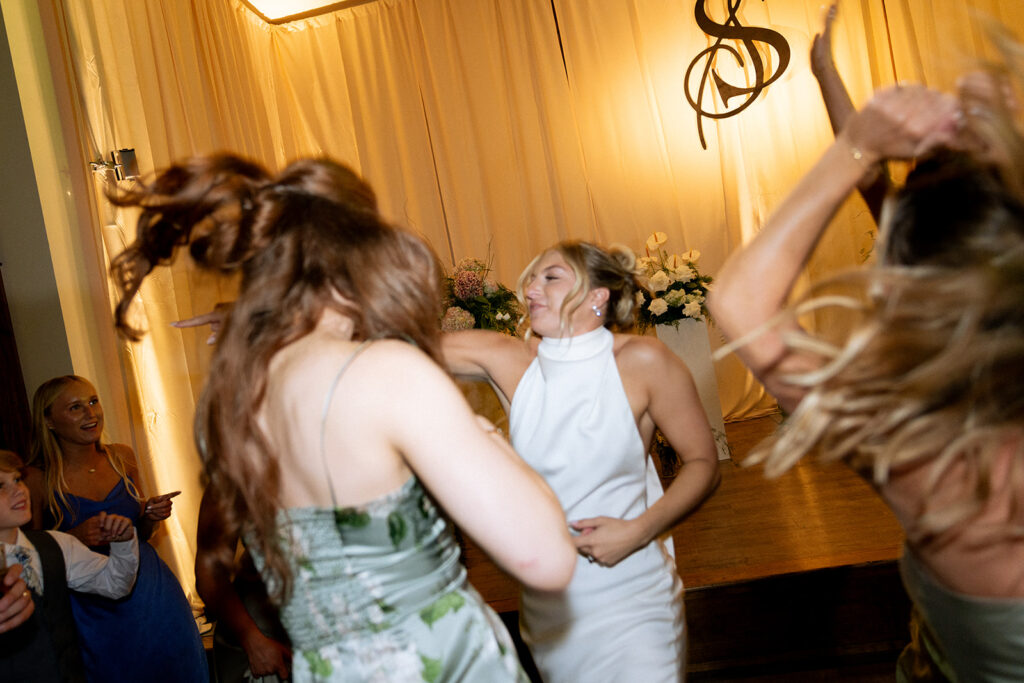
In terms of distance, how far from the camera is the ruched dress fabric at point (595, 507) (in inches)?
80.0

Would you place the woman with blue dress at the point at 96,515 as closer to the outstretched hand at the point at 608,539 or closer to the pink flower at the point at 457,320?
the pink flower at the point at 457,320

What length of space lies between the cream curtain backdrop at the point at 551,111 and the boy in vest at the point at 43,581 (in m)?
4.41

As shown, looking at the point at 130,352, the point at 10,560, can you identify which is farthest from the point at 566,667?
the point at 130,352

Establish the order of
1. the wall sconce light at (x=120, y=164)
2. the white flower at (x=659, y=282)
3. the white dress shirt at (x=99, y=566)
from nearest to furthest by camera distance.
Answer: the white dress shirt at (x=99, y=566) → the wall sconce light at (x=120, y=164) → the white flower at (x=659, y=282)

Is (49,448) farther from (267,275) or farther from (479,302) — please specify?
(267,275)

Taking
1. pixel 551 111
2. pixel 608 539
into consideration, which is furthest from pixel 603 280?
pixel 551 111

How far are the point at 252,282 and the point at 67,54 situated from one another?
14.7 ft

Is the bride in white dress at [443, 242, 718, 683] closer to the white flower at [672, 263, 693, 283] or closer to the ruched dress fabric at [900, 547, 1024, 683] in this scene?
the ruched dress fabric at [900, 547, 1024, 683]

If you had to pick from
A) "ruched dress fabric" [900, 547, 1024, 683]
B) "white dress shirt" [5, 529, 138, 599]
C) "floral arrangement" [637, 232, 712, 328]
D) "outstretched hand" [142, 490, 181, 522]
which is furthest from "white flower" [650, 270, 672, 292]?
"ruched dress fabric" [900, 547, 1024, 683]

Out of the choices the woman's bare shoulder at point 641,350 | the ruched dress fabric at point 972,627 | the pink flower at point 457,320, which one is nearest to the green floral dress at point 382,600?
the ruched dress fabric at point 972,627

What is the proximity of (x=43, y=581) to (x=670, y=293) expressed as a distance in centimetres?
384

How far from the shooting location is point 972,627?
45.2 inches

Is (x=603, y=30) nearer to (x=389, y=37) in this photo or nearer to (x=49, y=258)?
(x=389, y=37)

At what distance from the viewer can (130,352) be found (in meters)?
4.86
